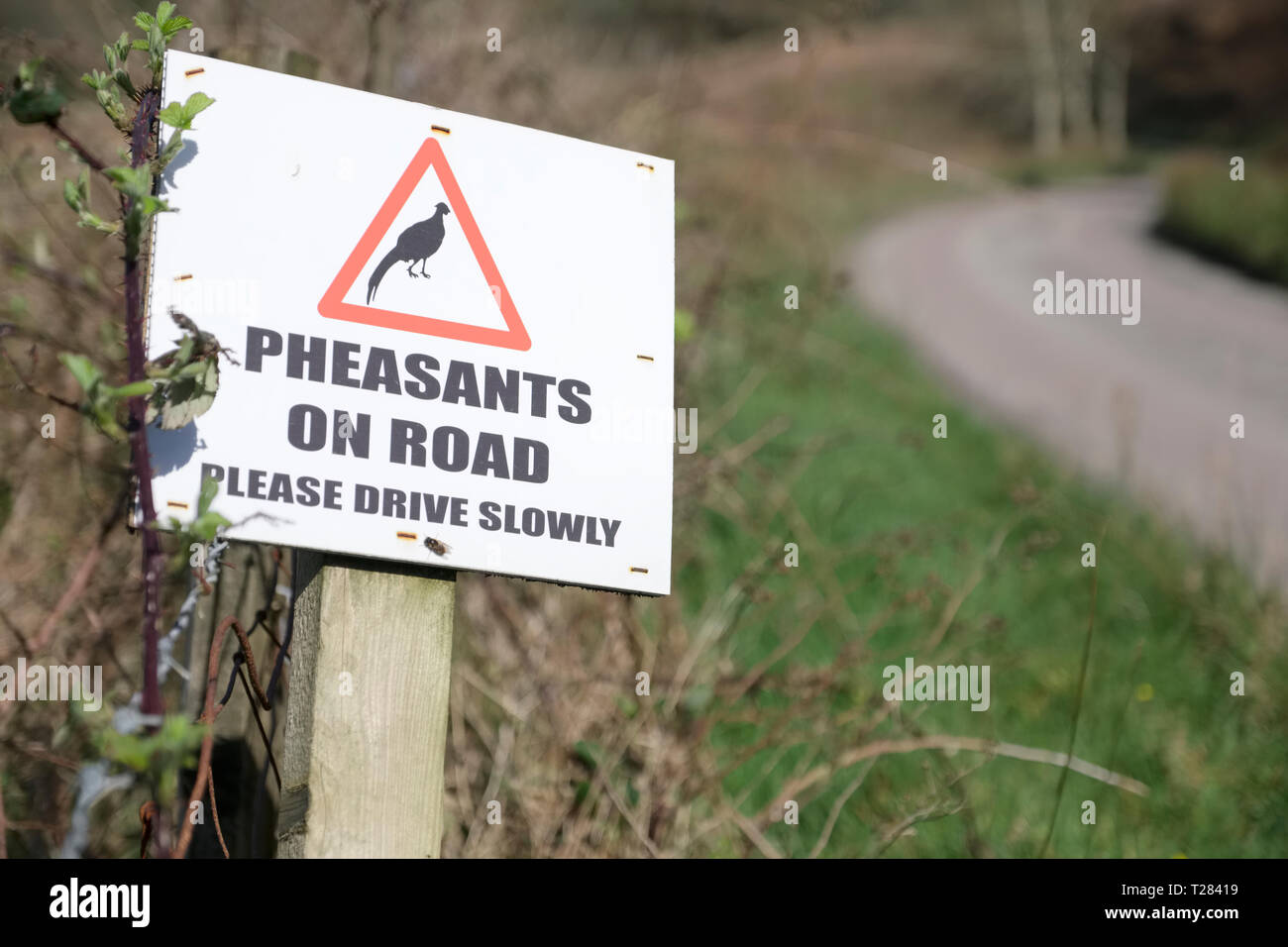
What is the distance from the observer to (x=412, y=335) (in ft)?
6.58

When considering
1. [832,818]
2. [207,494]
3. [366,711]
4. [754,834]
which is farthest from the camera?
[754,834]

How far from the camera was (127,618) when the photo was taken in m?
3.46

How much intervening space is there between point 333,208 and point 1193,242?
634 inches

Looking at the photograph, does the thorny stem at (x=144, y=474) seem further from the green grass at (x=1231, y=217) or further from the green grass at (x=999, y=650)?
the green grass at (x=1231, y=217)

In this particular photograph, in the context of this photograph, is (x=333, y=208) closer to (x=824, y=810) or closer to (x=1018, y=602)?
(x=824, y=810)

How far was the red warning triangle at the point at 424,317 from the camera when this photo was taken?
196cm

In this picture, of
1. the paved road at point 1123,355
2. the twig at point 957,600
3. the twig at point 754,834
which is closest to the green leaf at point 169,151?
the twig at point 754,834

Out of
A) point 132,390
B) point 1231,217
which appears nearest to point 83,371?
point 132,390

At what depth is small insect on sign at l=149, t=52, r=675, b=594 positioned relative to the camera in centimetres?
188

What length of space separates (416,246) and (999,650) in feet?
12.1

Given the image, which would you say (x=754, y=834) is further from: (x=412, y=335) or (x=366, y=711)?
(x=412, y=335)

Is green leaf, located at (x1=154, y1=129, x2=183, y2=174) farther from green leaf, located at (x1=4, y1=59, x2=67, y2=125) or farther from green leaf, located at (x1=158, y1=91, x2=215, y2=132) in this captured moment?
green leaf, located at (x1=4, y1=59, x2=67, y2=125)

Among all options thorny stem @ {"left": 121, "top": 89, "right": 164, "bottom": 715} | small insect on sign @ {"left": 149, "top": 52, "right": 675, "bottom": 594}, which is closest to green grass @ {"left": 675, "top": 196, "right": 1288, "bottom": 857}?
small insect on sign @ {"left": 149, "top": 52, "right": 675, "bottom": 594}
